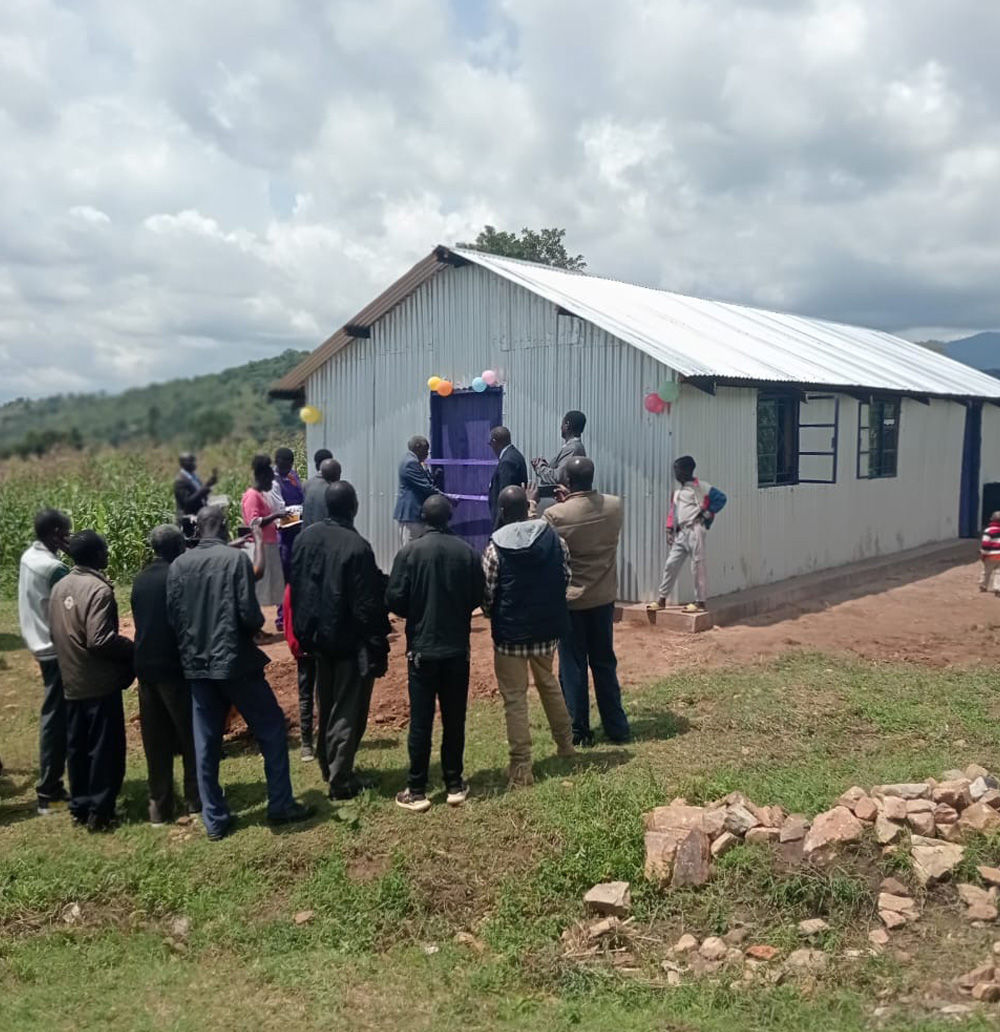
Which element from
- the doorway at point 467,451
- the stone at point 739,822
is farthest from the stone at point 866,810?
the doorway at point 467,451

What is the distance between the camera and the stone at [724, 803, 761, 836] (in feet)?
16.6

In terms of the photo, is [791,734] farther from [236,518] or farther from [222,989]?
[236,518]

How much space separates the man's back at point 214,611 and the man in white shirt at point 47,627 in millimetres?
972

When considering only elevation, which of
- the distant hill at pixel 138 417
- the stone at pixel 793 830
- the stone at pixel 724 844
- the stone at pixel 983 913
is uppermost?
the distant hill at pixel 138 417

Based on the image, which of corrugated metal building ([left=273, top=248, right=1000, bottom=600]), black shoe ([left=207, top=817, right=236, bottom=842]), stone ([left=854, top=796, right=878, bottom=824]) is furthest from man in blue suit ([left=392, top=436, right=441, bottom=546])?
stone ([left=854, top=796, right=878, bottom=824])

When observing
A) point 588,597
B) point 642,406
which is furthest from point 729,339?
point 588,597

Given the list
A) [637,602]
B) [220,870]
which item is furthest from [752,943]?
[637,602]

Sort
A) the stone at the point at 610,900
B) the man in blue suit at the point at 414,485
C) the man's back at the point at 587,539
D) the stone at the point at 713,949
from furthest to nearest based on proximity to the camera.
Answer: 1. the man in blue suit at the point at 414,485
2. the man's back at the point at 587,539
3. the stone at the point at 610,900
4. the stone at the point at 713,949

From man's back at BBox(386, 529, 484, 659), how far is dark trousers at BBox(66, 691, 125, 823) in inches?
70.0

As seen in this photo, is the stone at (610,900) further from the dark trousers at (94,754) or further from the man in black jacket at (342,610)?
the dark trousers at (94,754)

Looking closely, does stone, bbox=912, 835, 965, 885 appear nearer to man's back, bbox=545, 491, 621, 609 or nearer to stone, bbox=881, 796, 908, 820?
stone, bbox=881, 796, 908, 820

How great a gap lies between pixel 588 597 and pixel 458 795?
156 centimetres

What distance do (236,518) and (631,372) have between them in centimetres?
759

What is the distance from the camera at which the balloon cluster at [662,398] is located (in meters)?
9.95
